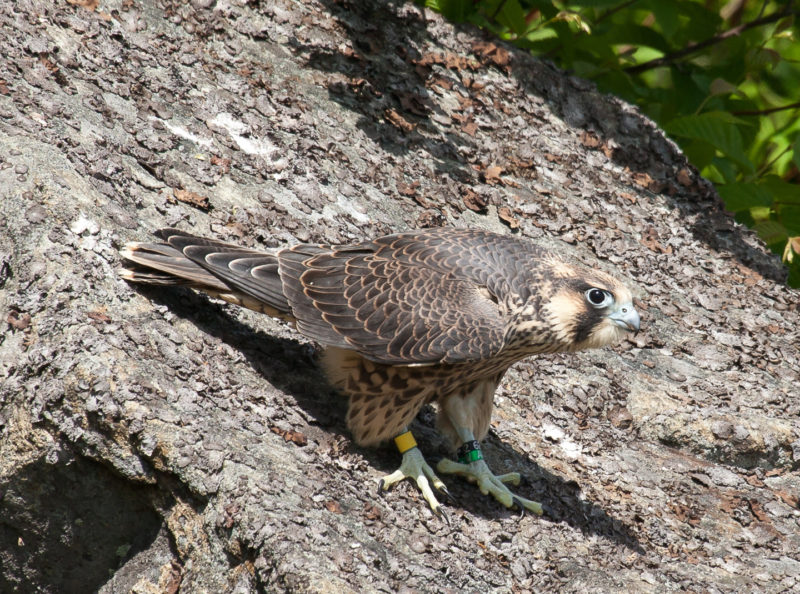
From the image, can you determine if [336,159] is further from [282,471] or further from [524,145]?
[282,471]

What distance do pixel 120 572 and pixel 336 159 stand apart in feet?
9.57

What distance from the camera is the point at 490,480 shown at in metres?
3.85

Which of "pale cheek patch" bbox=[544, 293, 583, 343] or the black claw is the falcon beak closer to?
"pale cheek patch" bbox=[544, 293, 583, 343]

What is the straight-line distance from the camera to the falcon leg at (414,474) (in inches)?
142

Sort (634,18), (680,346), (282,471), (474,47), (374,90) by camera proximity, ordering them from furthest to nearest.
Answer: (634,18) < (474,47) < (374,90) < (680,346) < (282,471)

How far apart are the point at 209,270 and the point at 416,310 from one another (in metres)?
0.99

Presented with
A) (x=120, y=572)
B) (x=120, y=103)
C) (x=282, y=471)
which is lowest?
(x=120, y=572)

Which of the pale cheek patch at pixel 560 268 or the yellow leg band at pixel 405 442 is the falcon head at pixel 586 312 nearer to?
the pale cheek patch at pixel 560 268

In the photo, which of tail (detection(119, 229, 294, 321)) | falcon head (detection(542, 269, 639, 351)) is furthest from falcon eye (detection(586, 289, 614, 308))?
tail (detection(119, 229, 294, 321))

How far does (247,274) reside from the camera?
372cm

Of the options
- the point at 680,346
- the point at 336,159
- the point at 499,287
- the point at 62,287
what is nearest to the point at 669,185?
the point at 680,346

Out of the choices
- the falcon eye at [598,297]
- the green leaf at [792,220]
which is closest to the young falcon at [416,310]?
the falcon eye at [598,297]

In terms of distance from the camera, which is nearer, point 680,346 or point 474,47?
point 680,346

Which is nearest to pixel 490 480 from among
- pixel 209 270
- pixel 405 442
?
pixel 405 442
